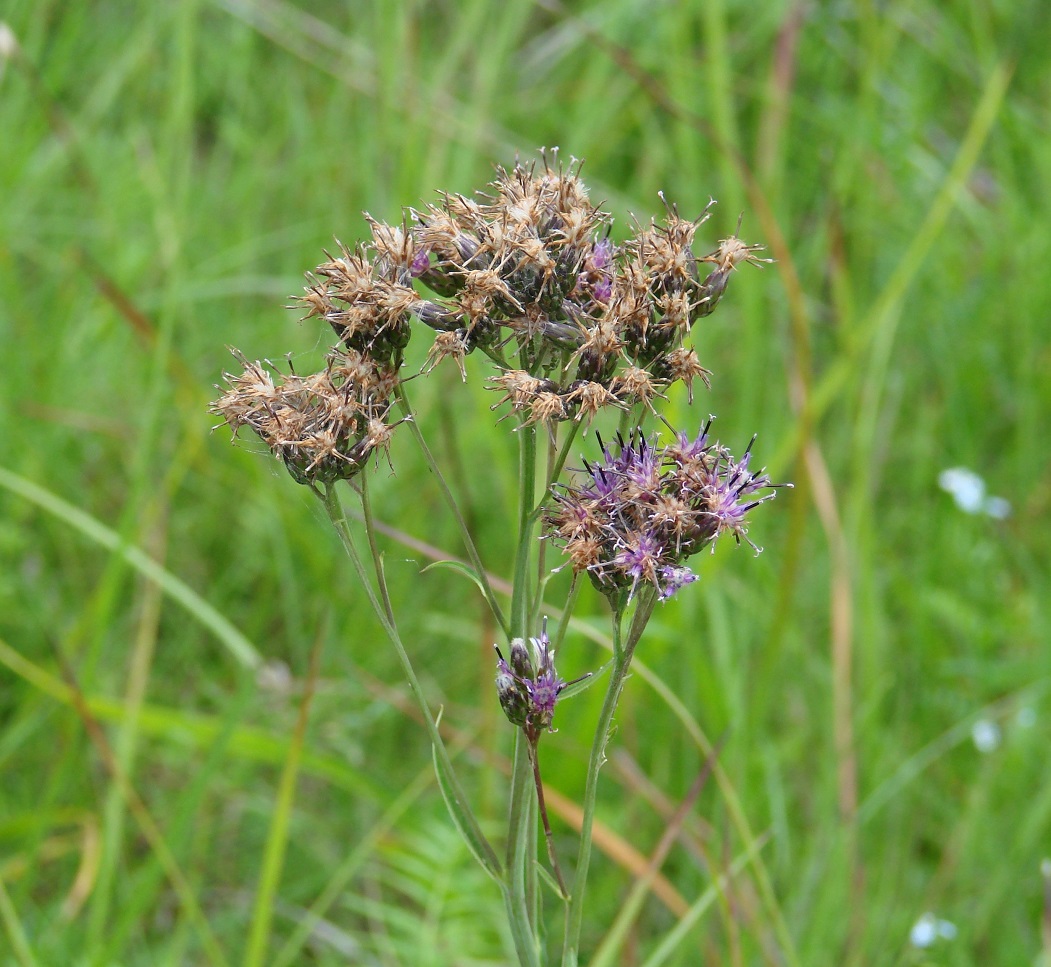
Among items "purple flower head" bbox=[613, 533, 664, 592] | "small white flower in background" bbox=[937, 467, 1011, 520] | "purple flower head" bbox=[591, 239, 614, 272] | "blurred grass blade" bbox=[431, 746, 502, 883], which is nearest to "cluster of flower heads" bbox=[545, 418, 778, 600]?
"purple flower head" bbox=[613, 533, 664, 592]

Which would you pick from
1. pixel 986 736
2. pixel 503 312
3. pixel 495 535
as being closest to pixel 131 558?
pixel 495 535

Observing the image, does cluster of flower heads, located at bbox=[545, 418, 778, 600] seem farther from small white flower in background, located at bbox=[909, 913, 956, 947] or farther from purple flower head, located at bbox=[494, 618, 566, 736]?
small white flower in background, located at bbox=[909, 913, 956, 947]

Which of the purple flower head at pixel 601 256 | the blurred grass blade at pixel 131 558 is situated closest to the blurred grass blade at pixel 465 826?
the purple flower head at pixel 601 256

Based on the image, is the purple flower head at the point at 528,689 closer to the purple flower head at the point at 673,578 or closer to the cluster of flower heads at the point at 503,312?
the purple flower head at the point at 673,578

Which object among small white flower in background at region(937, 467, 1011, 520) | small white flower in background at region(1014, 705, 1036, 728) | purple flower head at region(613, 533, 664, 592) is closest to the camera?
purple flower head at region(613, 533, 664, 592)

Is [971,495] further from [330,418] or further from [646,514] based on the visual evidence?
[330,418]

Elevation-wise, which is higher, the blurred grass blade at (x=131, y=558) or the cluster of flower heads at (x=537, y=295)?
the blurred grass blade at (x=131, y=558)

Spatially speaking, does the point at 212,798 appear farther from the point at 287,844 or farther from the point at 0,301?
the point at 0,301
